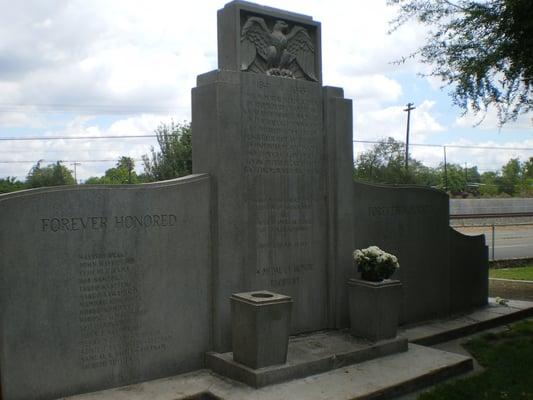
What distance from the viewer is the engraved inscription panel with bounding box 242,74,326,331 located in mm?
6676

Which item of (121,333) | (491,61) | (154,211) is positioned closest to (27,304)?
(121,333)

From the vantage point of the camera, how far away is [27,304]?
4.97 m

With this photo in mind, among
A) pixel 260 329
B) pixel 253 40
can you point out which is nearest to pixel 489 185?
pixel 253 40

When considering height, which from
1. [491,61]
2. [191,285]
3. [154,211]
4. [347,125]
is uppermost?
[491,61]

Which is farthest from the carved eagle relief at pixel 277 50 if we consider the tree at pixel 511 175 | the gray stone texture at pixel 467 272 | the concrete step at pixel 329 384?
the tree at pixel 511 175

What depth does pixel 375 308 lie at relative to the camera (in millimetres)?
6789

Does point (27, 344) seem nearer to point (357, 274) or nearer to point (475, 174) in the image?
point (357, 274)

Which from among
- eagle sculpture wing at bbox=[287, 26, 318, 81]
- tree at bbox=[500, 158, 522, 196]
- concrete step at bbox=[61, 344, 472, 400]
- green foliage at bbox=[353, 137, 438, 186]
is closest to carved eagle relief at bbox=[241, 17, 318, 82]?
eagle sculpture wing at bbox=[287, 26, 318, 81]

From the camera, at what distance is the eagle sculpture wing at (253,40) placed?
22.0ft

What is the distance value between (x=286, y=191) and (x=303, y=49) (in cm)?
206

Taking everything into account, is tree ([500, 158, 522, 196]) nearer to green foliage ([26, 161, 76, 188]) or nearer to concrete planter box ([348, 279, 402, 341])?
green foliage ([26, 161, 76, 188])

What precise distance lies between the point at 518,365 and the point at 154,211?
487 centimetres

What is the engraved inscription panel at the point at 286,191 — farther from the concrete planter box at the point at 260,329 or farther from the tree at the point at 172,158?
the tree at the point at 172,158

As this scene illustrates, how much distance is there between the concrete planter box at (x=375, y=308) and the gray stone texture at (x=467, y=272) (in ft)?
8.96
